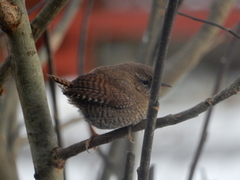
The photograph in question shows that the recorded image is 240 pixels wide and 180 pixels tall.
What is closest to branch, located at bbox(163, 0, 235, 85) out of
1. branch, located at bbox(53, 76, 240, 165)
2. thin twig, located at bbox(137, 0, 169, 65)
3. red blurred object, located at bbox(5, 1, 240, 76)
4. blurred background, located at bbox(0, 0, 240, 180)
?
thin twig, located at bbox(137, 0, 169, 65)

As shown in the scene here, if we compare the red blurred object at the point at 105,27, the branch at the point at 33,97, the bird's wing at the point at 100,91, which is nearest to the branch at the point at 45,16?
the branch at the point at 33,97

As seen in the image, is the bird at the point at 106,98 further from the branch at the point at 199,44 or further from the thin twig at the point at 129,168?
the thin twig at the point at 129,168

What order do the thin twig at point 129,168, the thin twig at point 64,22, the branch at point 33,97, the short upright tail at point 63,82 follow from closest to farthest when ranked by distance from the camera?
the thin twig at point 129,168
the branch at point 33,97
the short upright tail at point 63,82
the thin twig at point 64,22

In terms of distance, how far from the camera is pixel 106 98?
7.29ft

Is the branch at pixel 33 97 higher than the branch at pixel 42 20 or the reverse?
the reverse

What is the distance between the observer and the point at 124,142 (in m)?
2.88

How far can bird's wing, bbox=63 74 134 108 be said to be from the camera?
7.08 feet

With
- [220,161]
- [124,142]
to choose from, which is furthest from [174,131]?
[124,142]

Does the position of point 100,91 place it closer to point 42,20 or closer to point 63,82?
point 63,82

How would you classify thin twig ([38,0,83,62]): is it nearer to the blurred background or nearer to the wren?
the wren

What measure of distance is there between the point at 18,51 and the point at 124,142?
1525 mm

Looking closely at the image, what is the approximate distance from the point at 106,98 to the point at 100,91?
54 millimetres

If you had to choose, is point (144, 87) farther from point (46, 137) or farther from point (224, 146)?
point (224, 146)

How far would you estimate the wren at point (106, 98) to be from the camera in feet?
7.14
